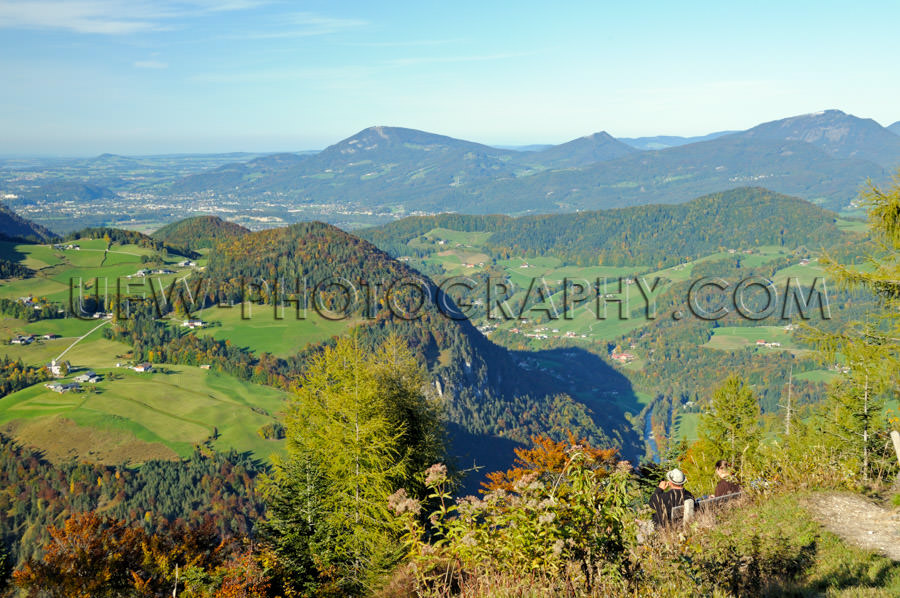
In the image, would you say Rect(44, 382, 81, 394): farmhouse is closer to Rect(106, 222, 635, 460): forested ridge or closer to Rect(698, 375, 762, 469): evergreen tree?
Rect(106, 222, 635, 460): forested ridge

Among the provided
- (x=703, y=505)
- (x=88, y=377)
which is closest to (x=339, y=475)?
(x=703, y=505)

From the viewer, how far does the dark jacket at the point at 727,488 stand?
538 inches

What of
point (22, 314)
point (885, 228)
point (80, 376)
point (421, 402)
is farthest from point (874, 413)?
point (22, 314)

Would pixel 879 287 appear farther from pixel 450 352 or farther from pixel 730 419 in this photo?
pixel 450 352

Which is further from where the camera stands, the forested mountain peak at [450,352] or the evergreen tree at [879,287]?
the forested mountain peak at [450,352]

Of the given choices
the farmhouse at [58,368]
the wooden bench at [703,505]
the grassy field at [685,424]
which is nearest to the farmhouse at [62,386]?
the farmhouse at [58,368]

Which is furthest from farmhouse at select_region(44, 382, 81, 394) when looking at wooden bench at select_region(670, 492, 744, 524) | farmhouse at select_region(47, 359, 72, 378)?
wooden bench at select_region(670, 492, 744, 524)

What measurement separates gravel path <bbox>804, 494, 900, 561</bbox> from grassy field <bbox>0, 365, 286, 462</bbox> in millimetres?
86093

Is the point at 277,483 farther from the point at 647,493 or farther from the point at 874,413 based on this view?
the point at 874,413

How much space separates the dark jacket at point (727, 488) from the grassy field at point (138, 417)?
273 feet

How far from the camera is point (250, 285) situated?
182250 mm

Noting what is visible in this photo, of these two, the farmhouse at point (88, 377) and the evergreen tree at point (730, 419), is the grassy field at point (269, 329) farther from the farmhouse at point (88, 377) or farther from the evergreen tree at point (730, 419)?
the evergreen tree at point (730, 419)

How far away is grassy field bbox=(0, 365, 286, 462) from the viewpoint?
9681cm

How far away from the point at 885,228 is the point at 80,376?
134620mm
